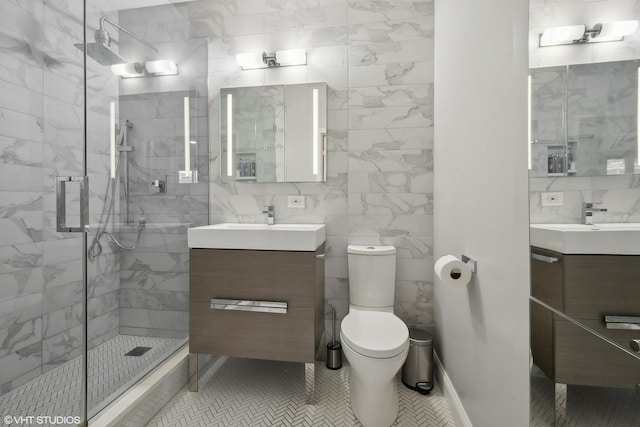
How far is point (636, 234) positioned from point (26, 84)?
225cm

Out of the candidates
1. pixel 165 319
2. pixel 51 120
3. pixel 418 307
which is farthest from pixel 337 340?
pixel 51 120

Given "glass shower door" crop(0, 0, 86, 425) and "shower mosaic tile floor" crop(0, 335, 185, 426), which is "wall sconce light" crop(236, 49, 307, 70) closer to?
"glass shower door" crop(0, 0, 86, 425)

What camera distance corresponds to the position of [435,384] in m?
1.84

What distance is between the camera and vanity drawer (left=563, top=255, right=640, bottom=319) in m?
0.50

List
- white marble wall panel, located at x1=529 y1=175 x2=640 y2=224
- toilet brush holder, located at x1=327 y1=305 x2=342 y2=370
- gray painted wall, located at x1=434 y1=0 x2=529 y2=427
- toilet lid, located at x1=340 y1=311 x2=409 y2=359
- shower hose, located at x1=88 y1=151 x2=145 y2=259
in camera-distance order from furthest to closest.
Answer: toilet brush holder, located at x1=327 y1=305 x2=342 y2=370
shower hose, located at x1=88 y1=151 x2=145 y2=259
toilet lid, located at x1=340 y1=311 x2=409 y2=359
gray painted wall, located at x1=434 y1=0 x2=529 y2=427
white marble wall panel, located at x1=529 y1=175 x2=640 y2=224

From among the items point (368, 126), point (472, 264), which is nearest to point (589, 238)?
point (472, 264)

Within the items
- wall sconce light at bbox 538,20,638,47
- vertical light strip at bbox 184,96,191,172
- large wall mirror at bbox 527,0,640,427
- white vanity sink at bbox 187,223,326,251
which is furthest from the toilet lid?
vertical light strip at bbox 184,96,191,172

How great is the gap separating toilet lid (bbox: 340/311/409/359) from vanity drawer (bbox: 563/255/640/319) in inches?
32.7

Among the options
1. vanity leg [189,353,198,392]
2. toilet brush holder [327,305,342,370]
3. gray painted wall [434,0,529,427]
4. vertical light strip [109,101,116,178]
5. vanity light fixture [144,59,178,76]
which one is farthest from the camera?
toilet brush holder [327,305,342,370]

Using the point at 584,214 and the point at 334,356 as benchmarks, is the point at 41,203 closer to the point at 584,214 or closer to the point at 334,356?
the point at 334,356

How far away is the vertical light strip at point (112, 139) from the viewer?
1585mm

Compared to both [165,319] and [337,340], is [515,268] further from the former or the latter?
[165,319]

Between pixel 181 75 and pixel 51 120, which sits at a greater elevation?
pixel 181 75
